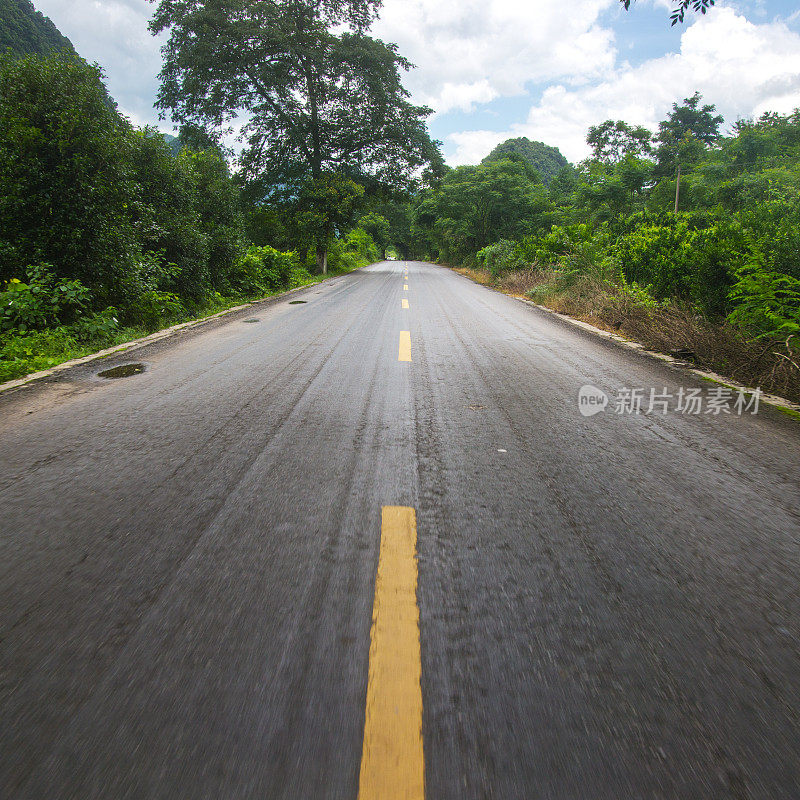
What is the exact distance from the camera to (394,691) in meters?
1.46

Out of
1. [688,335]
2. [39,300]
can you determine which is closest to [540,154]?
[688,335]

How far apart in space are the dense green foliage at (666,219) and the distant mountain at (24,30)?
105ft

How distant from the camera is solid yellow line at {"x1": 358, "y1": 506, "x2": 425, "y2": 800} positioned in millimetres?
1230

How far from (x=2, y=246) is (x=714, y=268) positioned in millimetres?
9566

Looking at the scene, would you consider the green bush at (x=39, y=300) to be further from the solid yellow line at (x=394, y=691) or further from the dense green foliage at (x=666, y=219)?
the dense green foliage at (x=666, y=219)

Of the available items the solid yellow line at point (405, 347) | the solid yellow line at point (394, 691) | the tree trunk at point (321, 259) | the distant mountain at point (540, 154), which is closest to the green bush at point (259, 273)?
the solid yellow line at point (405, 347)

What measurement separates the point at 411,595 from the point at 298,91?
29596 millimetres

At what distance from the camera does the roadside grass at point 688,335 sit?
4.79 meters

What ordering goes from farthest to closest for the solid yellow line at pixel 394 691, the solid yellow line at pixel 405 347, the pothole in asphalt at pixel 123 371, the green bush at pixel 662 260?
1. the green bush at pixel 662 260
2. the solid yellow line at pixel 405 347
3. the pothole in asphalt at pixel 123 371
4. the solid yellow line at pixel 394 691

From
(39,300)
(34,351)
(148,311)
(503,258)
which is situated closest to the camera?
(34,351)

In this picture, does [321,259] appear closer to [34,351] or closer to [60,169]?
[60,169]

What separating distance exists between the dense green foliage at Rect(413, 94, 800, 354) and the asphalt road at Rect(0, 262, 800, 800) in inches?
97.0

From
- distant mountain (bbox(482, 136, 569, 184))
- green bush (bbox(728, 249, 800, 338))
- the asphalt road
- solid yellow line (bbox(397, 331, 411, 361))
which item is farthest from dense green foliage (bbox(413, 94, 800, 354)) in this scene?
distant mountain (bbox(482, 136, 569, 184))

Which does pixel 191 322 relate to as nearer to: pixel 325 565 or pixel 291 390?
pixel 291 390
